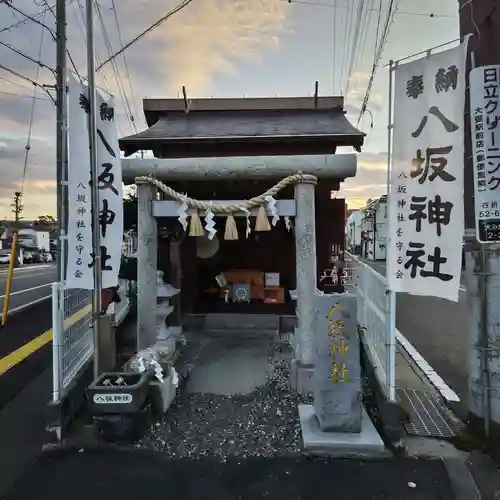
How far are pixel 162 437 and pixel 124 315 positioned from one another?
18.5 ft

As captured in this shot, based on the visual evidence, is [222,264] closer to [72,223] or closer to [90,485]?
[72,223]

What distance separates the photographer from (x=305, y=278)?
6965 millimetres

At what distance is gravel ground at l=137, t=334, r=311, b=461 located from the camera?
4.97m

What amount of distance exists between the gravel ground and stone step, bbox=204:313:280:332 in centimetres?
373

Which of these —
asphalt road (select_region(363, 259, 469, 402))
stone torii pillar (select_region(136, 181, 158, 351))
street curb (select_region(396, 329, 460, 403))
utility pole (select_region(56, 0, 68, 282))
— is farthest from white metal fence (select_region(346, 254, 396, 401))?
utility pole (select_region(56, 0, 68, 282))

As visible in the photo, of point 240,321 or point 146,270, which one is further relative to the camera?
point 240,321

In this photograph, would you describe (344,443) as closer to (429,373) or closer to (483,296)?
(483,296)

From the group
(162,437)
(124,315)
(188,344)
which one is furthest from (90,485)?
(124,315)

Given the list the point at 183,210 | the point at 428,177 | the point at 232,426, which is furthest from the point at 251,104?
the point at 232,426

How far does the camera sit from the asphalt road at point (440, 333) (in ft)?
26.9

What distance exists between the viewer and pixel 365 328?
864 cm

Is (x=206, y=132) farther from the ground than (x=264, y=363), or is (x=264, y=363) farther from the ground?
(x=206, y=132)

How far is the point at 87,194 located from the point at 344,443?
4.62 m

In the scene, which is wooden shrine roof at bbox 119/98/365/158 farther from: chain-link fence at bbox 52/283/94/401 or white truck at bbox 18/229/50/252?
white truck at bbox 18/229/50/252
